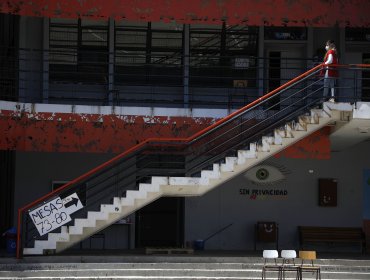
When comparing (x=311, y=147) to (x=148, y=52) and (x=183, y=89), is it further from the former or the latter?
(x=148, y=52)

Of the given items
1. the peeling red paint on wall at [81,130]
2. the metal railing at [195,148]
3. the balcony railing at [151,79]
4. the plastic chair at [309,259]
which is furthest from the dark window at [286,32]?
the plastic chair at [309,259]

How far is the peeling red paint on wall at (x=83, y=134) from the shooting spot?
2112cm

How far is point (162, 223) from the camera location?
24594 millimetres

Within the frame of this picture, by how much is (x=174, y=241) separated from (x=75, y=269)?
5.87 meters

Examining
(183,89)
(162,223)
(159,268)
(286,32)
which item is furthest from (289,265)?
(286,32)

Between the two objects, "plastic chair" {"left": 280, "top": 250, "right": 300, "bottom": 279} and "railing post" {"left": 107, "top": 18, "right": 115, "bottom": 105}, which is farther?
"railing post" {"left": 107, "top": 18, "right": 115, "bottom": 105}

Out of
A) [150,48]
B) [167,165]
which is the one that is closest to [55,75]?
[150,48]

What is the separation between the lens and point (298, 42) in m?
24.6

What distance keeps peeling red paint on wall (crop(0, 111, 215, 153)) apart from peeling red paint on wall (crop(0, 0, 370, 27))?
243cm

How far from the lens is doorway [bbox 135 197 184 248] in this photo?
24422mm

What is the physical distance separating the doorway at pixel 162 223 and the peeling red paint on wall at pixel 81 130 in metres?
3.54

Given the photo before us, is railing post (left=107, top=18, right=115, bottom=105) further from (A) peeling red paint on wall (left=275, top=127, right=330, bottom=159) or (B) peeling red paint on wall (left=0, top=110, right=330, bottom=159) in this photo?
(A) peeling red paint on wall (left=275, top=127, right=330, bottom=159)

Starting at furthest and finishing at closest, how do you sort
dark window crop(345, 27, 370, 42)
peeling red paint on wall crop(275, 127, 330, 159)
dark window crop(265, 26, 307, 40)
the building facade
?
dark window crop(345, 27, 370, 42) → dark window crop(265, 26, 307, 40) → the building facade → peeling red paint on wall crop(275, 127, 330, 159)

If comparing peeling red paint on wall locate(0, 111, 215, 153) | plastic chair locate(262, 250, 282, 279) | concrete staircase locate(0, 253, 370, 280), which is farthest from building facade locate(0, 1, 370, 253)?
plastic chair locate(262, 250, 282, 279)
